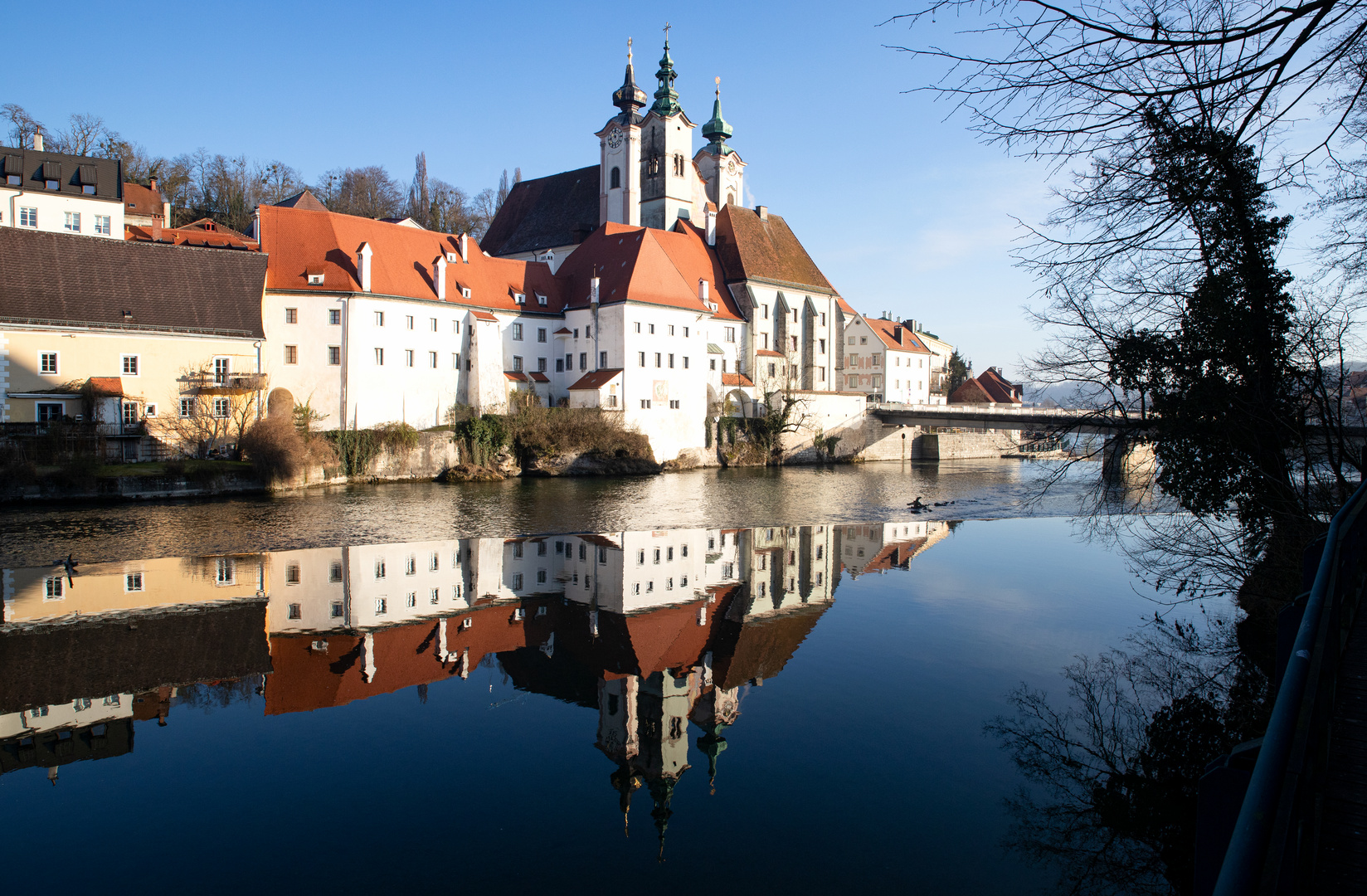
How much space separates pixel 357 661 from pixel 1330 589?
34.3 feet

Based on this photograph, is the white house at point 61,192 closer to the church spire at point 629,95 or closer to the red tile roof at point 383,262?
the red tile roof at point 383,262

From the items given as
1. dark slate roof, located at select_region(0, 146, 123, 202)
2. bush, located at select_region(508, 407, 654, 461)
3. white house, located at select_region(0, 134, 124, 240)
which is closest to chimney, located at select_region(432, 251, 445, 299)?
bush, located at select_region(508, 407, 654, 461)

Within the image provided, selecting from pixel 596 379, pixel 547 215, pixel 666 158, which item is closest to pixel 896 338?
pixel 666 158

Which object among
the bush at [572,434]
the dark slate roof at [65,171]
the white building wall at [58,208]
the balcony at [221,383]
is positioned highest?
the dark slate roof at [65,171]

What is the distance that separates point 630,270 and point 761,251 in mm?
16945

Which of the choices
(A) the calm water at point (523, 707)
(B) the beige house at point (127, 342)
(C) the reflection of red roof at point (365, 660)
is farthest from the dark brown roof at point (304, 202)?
(C) the reflection of red roof at point (365, 660)

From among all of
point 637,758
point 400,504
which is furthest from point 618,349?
point 637,758

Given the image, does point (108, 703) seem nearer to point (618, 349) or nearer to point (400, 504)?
point (400, 504)

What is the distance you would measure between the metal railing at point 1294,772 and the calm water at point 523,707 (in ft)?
10.8

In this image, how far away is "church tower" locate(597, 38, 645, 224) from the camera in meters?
57.2

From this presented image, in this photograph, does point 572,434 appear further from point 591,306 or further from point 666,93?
point 666,93

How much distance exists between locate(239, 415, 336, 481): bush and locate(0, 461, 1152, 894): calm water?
392 inches

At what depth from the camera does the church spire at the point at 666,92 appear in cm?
5916

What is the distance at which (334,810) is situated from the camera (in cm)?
732
